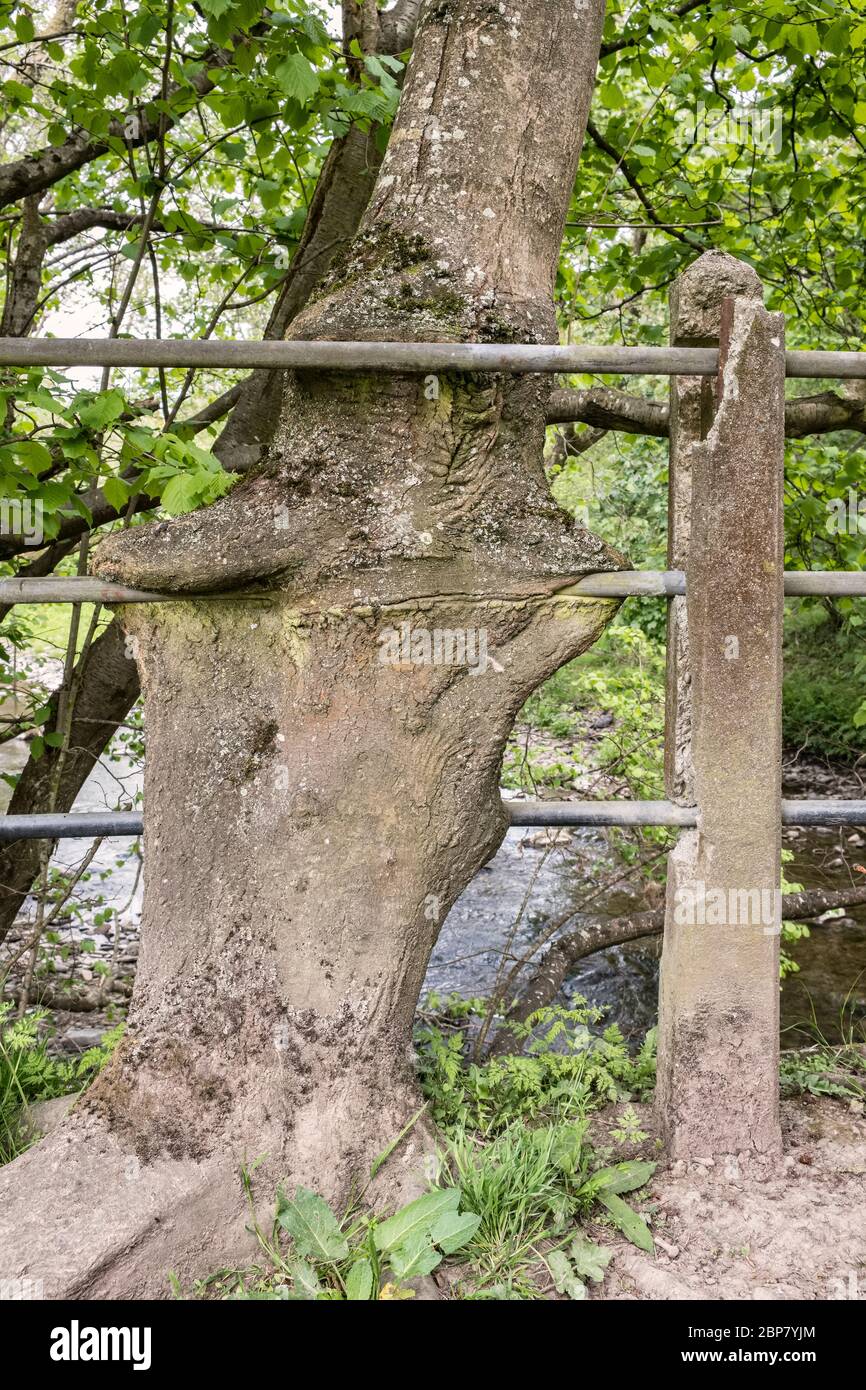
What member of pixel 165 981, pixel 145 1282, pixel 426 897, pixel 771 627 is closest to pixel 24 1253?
pixel 145 1282

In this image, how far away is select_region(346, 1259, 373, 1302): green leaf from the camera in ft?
5.12

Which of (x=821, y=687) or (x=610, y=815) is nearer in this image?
(x=610, y=815)

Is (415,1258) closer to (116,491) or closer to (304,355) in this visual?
(304,355)

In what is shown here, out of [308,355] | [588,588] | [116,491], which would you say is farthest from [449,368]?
[116,491]

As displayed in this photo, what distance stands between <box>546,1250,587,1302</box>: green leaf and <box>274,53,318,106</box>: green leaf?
9.72ft

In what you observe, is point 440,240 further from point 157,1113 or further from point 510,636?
point 157,1113

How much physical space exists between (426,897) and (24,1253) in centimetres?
90

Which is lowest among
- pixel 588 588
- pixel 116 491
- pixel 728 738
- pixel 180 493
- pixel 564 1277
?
pixel 564 1277

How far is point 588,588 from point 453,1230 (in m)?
1.19

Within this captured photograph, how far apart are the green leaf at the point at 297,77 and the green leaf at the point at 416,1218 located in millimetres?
2829

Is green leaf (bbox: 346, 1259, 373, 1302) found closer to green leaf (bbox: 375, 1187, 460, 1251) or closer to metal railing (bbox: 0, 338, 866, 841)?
green leaf (bbox: 375, 1187, 460, 1251)

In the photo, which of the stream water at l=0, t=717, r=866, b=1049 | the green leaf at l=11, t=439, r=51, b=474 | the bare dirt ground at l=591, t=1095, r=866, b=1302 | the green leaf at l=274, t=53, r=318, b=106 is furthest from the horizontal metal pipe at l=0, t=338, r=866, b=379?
the stream water at l=0, t=717, r=866, b=1049

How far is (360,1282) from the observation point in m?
1.58

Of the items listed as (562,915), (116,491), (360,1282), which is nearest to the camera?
(360,1282)
